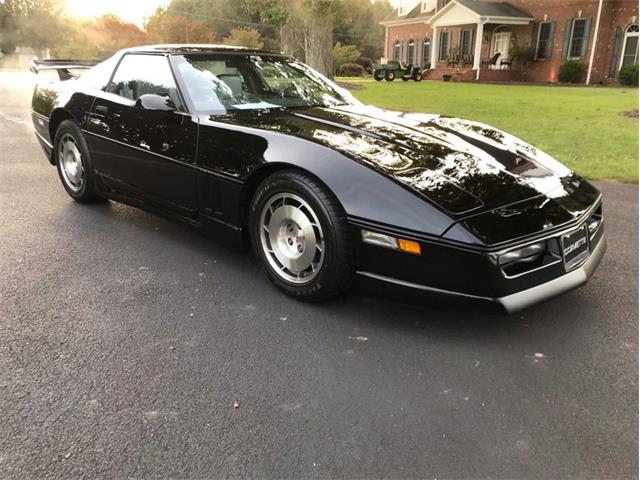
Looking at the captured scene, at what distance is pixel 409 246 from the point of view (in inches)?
104

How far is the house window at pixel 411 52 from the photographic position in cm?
3628

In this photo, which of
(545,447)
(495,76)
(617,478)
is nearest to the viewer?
(617,478)

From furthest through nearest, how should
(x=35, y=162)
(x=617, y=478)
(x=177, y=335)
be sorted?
1. (x=35, y=162)
2. (x=177, y=335)
3. (x=617, y=478)

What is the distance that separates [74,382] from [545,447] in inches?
79.7

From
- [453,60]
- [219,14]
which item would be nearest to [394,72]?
[453,60]

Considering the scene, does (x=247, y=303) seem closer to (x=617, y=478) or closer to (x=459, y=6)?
(x=617, y=478)

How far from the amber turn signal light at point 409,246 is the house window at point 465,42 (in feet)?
99.8

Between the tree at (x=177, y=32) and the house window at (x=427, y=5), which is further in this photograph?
the house window at (x=427, y=5)

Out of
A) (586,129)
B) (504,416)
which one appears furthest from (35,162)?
(586,129)

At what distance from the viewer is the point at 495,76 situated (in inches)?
1105

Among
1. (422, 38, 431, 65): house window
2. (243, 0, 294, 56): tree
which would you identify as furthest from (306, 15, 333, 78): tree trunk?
(422, 38, 431, 65): house window

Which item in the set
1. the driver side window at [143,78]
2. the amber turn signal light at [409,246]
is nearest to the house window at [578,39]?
the driver side window at [143,78]

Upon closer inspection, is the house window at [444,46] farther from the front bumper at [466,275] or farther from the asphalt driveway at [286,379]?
the front bumper at [466,275]

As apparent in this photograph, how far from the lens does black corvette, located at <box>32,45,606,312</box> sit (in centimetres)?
266
